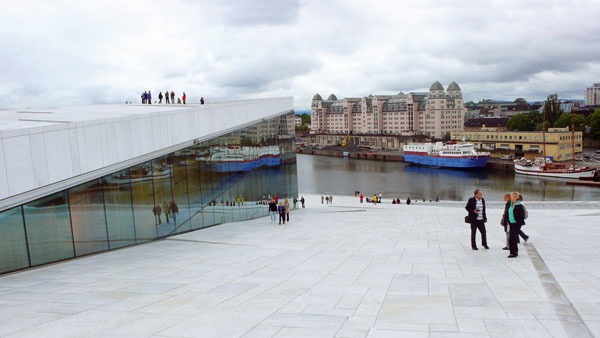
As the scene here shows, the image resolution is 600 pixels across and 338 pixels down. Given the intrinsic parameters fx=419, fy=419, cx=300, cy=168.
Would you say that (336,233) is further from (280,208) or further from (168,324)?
(168,324)

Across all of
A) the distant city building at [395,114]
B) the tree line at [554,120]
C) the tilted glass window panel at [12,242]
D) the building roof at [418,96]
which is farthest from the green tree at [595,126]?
the tilted glass window panel at [12,242]

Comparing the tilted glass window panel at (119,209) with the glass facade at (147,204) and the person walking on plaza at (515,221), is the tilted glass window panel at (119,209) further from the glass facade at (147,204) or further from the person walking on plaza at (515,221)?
the person walking on plaza at (515,221)

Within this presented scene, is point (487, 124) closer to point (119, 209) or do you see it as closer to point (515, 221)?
point (515, 221)

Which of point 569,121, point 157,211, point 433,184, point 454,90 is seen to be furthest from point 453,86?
point 157,211

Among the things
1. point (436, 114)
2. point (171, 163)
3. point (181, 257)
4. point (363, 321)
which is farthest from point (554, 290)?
point (436, 114)

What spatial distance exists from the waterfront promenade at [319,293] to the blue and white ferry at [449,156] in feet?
230

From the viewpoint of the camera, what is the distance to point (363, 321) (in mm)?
5203

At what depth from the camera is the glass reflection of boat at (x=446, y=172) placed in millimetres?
70944

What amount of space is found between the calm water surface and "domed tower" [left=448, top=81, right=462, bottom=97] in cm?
5790

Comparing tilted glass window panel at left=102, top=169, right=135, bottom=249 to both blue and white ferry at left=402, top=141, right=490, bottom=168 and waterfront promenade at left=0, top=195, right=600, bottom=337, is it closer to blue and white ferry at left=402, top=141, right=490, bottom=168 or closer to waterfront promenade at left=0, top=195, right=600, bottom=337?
waterfront promenade at left=0, top=195, right=600, bottom=337

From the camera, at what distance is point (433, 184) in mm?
61406

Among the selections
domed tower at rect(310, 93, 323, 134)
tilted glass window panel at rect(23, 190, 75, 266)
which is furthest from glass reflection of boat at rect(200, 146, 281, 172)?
domed tower at rect(310, 93, 323, 134)

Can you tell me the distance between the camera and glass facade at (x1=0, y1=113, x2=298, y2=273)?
9797 millimetres

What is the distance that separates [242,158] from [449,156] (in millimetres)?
66798
